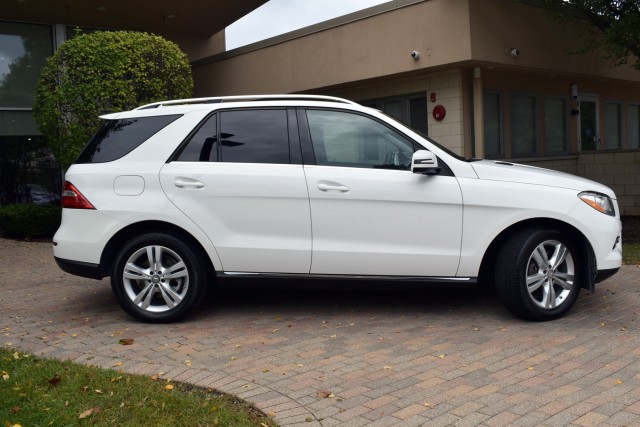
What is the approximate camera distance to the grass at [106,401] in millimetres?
3887

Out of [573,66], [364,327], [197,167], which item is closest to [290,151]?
[197,167]

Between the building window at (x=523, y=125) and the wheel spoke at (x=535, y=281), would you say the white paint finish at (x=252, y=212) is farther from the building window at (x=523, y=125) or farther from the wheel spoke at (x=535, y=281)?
the building window at (x=523, y=125)

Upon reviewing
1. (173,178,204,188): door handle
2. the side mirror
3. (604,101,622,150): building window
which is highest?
(604,101,622,150): building window

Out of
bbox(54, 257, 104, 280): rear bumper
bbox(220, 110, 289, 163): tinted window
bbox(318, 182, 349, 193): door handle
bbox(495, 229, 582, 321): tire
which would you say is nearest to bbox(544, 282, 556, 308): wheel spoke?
bbox(495, 229, 582, 321): tire

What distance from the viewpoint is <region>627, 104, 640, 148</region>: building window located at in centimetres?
1833

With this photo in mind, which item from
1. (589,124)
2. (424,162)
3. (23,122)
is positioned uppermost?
(23,122)

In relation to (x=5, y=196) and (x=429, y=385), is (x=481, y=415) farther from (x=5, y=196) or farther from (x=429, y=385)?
(x=5, y=196)

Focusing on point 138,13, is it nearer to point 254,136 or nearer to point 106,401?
point 254,136

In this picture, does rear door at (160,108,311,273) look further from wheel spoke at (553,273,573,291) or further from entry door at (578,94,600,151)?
entry door at (578,94,600,151)

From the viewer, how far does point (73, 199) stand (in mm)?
6184

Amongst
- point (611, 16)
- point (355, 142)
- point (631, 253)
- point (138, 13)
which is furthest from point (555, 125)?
point (355, 142)

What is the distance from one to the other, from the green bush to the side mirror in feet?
31.3

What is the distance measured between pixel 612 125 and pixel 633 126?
1.24 m

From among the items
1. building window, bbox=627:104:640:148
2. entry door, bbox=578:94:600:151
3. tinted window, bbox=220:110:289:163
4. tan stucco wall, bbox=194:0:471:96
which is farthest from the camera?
building window, bbox=627:104:640:148
